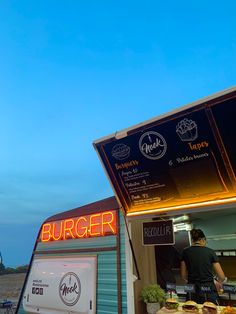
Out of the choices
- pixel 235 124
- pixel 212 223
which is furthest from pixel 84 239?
pixel 212 223

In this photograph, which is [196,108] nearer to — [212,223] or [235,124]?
[235,124]

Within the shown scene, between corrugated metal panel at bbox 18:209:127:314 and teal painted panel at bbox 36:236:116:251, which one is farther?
teal painted panel at bbox 36:236:116:251

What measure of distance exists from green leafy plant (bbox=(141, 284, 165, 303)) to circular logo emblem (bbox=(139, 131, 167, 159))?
217cm

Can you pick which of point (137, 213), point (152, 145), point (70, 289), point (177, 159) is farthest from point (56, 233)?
point (177, 159)

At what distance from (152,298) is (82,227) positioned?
1.83 metres

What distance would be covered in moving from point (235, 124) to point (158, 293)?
9.55ft

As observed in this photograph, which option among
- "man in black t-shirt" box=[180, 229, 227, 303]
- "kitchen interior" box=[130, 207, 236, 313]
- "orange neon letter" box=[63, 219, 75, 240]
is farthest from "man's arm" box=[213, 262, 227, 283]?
"orange neon letter" box=[63, 219, 75, 240]

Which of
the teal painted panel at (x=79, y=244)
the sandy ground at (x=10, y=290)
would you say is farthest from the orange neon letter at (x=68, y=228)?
the sandy ground at (x=10, y=290)

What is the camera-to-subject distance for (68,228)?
5633mm

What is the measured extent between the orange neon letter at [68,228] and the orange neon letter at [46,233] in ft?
1.81

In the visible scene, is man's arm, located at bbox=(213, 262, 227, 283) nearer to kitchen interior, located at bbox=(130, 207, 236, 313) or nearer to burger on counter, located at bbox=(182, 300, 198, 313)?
kitchen interior, located at bbox=(130, 207, 236, 313)

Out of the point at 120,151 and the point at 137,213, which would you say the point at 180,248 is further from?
the point at 120,151

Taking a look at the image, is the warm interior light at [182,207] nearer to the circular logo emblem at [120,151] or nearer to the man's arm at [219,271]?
the circular logo emblem at [120,151]

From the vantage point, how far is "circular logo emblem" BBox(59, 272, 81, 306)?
4832 millimetres
